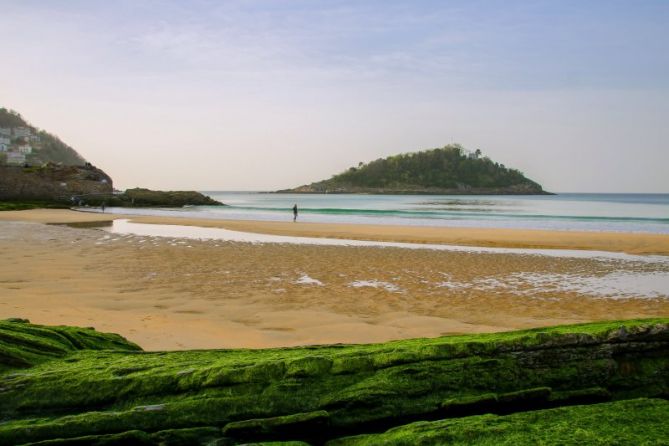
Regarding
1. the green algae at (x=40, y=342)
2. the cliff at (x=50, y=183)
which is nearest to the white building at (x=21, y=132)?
the cliff at (x=50, y=183)

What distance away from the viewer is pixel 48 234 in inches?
824

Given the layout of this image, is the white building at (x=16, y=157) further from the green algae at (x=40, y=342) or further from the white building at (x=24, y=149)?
the green algae at (x=40, y=342)

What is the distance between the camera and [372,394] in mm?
2541

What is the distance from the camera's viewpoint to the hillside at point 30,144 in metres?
141

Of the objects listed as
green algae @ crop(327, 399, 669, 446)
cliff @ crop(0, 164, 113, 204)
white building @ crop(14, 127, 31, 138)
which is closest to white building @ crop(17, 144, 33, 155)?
white building @ crop(14, 127, 31, 138)

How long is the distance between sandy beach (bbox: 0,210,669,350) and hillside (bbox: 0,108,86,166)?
464 ft

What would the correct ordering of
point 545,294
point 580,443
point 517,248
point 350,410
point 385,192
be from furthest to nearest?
1. point 385,192
2. point 517,248
3. point 545,294
4. point 350,410
5. point 580,443

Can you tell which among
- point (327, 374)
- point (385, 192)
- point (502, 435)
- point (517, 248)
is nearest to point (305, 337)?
point (327, 374)

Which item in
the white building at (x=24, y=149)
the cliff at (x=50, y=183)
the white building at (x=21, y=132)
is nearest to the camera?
the cliff at (x=50, y=183)

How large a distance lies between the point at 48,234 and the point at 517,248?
20.0 m

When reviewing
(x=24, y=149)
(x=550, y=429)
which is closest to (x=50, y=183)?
(x=550, y=429)

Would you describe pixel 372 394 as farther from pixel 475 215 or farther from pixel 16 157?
pixel 16 157

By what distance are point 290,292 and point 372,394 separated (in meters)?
7.68

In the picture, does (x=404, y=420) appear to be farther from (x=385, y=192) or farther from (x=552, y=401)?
(x=385, y=192)
